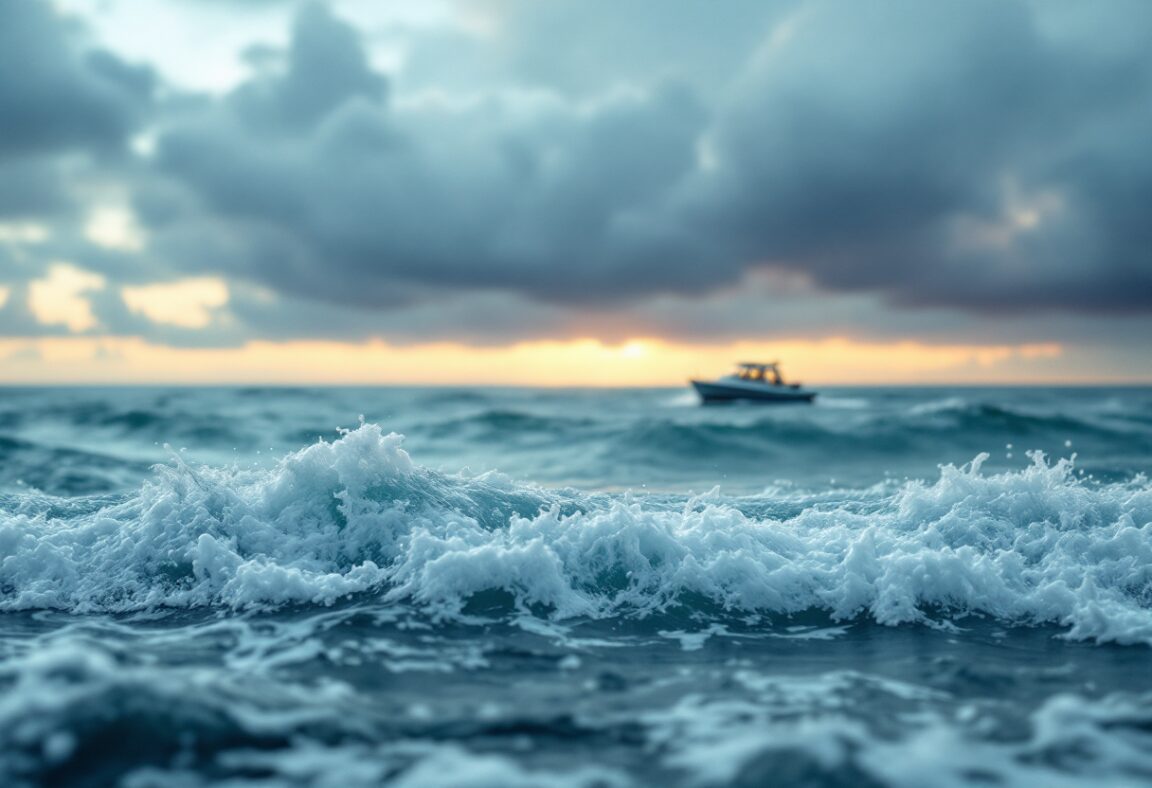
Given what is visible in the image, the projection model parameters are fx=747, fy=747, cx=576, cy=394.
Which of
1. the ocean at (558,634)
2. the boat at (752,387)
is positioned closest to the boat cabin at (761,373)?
the boat at (752,387)

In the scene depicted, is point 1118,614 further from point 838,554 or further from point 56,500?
point 56,500

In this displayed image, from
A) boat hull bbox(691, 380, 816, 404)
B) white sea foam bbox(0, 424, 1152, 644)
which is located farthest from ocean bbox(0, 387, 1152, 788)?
boat hull bbox(691, 380, 816, 404)

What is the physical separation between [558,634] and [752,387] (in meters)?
41.2

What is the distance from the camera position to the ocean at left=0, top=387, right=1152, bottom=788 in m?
3.49

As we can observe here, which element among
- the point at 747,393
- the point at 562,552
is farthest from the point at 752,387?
the point at 562,552

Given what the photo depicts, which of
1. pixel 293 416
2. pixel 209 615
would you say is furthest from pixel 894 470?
pixel 293 416

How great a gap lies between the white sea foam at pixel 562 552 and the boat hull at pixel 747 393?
37445mm

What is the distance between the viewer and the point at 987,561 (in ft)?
A: 21.4

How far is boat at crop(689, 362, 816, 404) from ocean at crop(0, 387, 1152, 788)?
3538 centimetres

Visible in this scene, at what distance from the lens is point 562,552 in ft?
21.6

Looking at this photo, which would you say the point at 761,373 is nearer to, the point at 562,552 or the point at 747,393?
the point at 747,393

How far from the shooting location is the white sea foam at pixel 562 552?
6.08 m

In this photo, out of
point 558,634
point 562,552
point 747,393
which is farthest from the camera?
point 747,393

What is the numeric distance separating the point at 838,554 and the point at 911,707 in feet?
8.97
